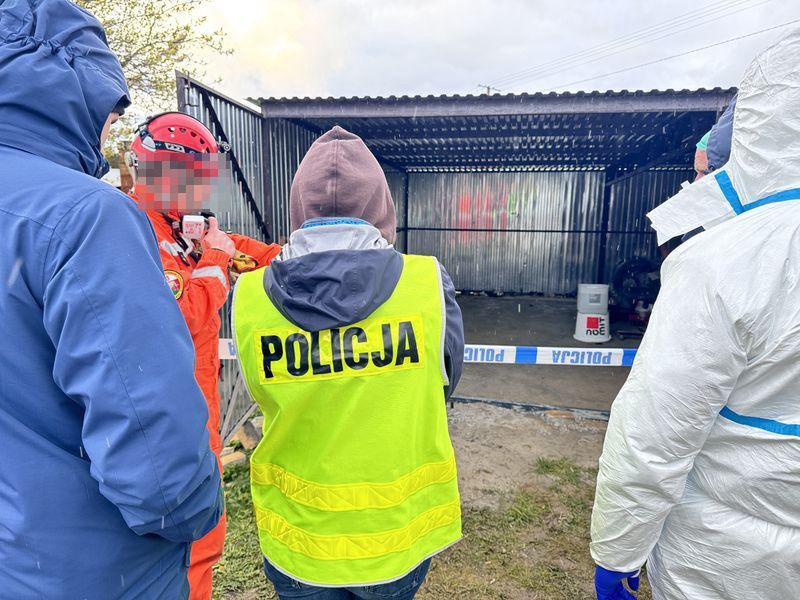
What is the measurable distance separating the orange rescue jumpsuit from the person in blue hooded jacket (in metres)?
1.01

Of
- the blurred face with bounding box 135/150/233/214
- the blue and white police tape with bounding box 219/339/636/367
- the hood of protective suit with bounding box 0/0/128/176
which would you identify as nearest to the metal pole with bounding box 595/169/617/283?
the blue and white police tape with bounding box 219/339/636/367

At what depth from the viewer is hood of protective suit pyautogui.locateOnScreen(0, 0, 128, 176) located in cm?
96

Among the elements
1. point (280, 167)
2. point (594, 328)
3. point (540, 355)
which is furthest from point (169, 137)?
point (594, 328)

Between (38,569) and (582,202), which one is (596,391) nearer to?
(38,569)

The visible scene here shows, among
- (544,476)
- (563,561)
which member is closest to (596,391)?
(544,476)

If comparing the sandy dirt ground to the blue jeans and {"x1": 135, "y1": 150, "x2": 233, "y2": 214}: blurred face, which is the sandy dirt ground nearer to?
the blue jeans

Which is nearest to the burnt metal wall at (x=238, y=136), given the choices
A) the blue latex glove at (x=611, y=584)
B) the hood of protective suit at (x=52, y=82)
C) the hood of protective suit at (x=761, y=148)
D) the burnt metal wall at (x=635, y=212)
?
the hood of protective suit at (x=52, y=82)

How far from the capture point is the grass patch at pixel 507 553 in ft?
8.90

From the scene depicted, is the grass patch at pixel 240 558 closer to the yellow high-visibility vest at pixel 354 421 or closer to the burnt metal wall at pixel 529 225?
the yellow high-visibility vest at pixel 354 421

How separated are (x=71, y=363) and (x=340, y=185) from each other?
84 centimetres

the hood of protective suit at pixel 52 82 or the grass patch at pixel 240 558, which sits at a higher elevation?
the hood of protective suit at pixel 52 82

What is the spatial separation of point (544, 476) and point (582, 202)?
1096 centimetres

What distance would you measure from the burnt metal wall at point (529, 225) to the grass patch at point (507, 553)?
1053 cm

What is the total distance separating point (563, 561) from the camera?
294 centimetres
